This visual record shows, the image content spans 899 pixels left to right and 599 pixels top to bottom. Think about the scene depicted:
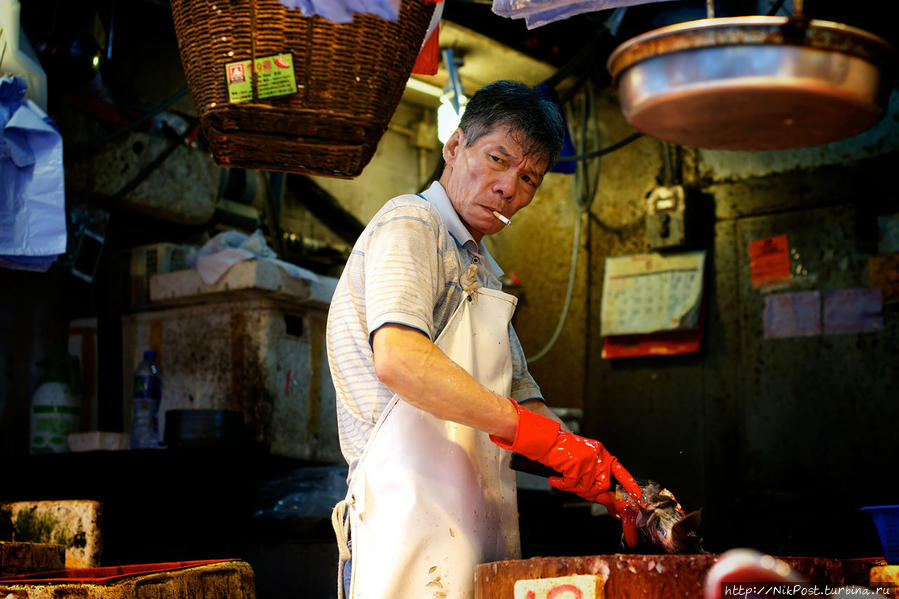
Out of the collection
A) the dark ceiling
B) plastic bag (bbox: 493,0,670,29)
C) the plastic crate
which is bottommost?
the plastic crate

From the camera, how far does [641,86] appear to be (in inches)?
61.3

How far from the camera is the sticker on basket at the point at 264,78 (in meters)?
2.48

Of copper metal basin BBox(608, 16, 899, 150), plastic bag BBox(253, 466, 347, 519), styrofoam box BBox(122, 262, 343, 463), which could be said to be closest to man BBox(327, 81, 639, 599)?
copper metal basin BBox(608, 16, 899, 150)

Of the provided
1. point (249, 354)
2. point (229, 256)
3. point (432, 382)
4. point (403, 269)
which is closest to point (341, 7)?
point (403, 269)

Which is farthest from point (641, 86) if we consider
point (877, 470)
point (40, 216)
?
point (877, 470)

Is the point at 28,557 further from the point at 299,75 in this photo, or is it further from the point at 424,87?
the point at 424,87

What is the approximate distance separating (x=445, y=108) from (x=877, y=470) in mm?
3105

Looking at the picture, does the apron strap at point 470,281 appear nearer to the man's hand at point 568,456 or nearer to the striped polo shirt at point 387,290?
the striped polo shirt at point 387,290

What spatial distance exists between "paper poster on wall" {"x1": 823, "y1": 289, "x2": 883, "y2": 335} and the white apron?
3652 mm

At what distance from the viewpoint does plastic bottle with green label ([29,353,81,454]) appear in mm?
4586

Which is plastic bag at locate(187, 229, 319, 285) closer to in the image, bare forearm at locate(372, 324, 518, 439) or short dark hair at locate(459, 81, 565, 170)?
short dark hair at locate(459, 81, 565, 170)

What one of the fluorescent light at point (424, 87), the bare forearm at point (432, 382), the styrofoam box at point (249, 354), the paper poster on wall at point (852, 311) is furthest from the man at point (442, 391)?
the fluorescent light at point (424, 87)

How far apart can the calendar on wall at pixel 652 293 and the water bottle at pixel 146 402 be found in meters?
2.87

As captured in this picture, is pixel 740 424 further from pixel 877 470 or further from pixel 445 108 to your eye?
pixel 445 108
